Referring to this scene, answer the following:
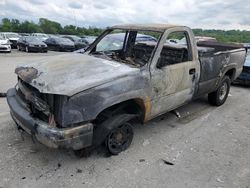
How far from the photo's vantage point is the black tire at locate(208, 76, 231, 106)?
20.6ft

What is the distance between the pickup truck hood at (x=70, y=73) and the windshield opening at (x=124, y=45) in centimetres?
56

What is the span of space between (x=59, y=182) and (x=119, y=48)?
2.86 m

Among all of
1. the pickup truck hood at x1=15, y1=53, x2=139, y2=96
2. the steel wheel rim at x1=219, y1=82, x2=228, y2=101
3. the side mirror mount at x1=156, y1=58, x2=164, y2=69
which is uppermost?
the side mirror mount at x1=156, y1=58, x2=164, y2=69

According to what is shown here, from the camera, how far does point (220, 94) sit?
6461mm

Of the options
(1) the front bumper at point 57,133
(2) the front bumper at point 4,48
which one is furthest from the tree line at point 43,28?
(1) the front bumper at point 57,133

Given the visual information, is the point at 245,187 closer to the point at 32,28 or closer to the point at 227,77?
the point at 227,77

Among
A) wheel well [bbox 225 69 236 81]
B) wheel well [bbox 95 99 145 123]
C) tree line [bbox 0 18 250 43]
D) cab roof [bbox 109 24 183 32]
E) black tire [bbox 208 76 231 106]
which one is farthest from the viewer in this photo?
tree line [bbox 0 18 250 43]

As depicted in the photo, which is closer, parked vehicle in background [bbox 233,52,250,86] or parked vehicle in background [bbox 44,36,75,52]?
parked vehicle in background [bbox 233,52,250,86]

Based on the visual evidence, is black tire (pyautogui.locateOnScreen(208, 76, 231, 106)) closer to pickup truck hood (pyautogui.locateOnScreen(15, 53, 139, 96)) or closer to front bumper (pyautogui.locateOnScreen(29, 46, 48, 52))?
pickup truck hood (pyautogui.locateOnScreen(15, 53, 139, 96))

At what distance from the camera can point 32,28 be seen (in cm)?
5791

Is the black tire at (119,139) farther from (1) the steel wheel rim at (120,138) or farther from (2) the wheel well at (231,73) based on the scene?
(2) the wheel well at (231,73)

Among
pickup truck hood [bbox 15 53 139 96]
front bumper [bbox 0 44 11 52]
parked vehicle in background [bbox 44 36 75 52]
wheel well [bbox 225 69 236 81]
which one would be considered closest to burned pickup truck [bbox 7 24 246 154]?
pickup truck hood [bbox 15 53 139 96]

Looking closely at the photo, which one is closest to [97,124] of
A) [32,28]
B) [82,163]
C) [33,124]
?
[82,163]

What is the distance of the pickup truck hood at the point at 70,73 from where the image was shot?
326 cm
